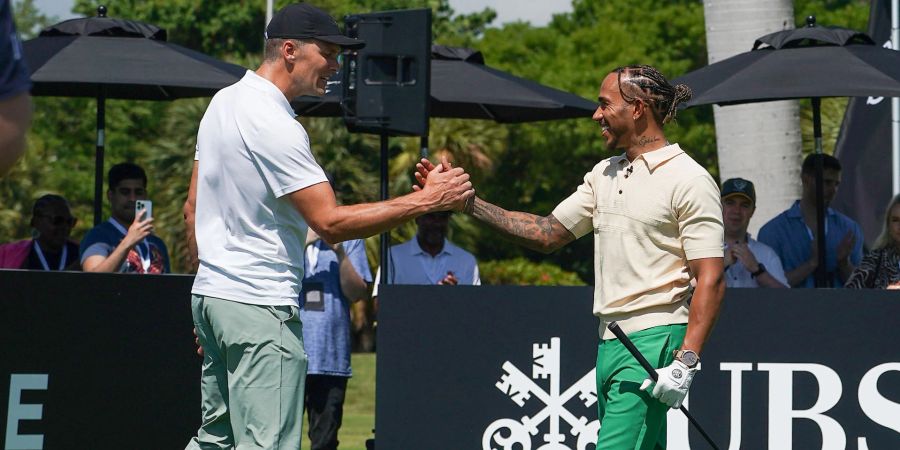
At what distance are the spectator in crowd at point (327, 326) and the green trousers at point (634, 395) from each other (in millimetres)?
3647

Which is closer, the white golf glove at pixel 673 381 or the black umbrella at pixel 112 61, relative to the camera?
the white golf glove at pixel 673 381

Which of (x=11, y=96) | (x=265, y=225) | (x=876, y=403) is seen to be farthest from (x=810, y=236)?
(x=11, y=96)

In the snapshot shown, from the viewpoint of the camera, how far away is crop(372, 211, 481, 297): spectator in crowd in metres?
9.03

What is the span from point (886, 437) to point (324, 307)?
11.5 ft

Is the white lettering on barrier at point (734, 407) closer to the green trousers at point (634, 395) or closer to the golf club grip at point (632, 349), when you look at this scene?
the green trousers at point (634, 395)

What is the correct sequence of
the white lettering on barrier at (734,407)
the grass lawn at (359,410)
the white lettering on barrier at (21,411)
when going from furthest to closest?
1. the grass lawn at (359,410)
2. the white lettering on barrier at (734,407)
3. the white lettering on barrier at (21,411)

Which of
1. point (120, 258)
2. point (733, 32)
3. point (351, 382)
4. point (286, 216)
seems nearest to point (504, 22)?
point (351, 382)

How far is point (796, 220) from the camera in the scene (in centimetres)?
914

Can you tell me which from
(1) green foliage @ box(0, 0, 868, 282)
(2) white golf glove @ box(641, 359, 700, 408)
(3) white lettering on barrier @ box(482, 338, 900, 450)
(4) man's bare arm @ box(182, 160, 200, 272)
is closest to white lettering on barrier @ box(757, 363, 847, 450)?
(3) white lettering on barrier @ box(482, 338, 900, 450)

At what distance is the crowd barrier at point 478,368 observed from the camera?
700 cm

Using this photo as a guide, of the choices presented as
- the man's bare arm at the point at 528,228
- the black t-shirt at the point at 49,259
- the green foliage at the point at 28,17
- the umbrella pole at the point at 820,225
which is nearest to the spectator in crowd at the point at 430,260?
the black t-shirt at the point at 49,259

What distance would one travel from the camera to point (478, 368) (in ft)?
24.0

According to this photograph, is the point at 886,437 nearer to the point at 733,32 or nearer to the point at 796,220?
the point at 796,220

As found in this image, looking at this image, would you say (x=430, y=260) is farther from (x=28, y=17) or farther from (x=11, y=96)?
(x=28, y=17)
